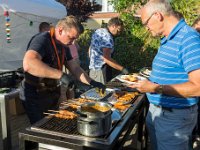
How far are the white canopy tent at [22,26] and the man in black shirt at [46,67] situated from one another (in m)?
2.80

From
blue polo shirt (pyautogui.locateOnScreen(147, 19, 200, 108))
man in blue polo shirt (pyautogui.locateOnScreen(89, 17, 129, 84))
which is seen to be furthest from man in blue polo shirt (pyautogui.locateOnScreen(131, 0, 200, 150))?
man in blue polo shirt (pyautogui.locateOnScreen(89, 17, 129, 84))

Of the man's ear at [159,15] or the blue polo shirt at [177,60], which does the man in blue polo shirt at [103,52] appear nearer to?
the blue polo shirt at [177,60]

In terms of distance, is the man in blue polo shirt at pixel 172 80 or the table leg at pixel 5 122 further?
the table leg at pixel 5 122

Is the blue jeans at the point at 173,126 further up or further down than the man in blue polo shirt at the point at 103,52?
further down

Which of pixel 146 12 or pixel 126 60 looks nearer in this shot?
pixel 146 12

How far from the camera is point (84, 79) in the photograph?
327 cm

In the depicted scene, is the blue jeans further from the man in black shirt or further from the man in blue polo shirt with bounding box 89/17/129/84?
the man in blue polo shirt with bounding box 89/17/129/84

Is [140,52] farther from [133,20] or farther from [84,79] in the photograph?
[84,79]

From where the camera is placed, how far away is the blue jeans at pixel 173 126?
85.0 inches

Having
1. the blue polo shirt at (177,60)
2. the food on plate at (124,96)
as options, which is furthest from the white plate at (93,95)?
the blue polo shirt at (177,60)

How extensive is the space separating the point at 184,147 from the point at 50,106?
5.20 feet

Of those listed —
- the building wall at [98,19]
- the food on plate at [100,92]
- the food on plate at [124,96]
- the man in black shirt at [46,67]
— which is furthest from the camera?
the building wall at [98,19]

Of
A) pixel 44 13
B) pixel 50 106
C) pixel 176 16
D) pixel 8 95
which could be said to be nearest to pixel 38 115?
pixel 50 106

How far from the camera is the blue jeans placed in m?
2.16
